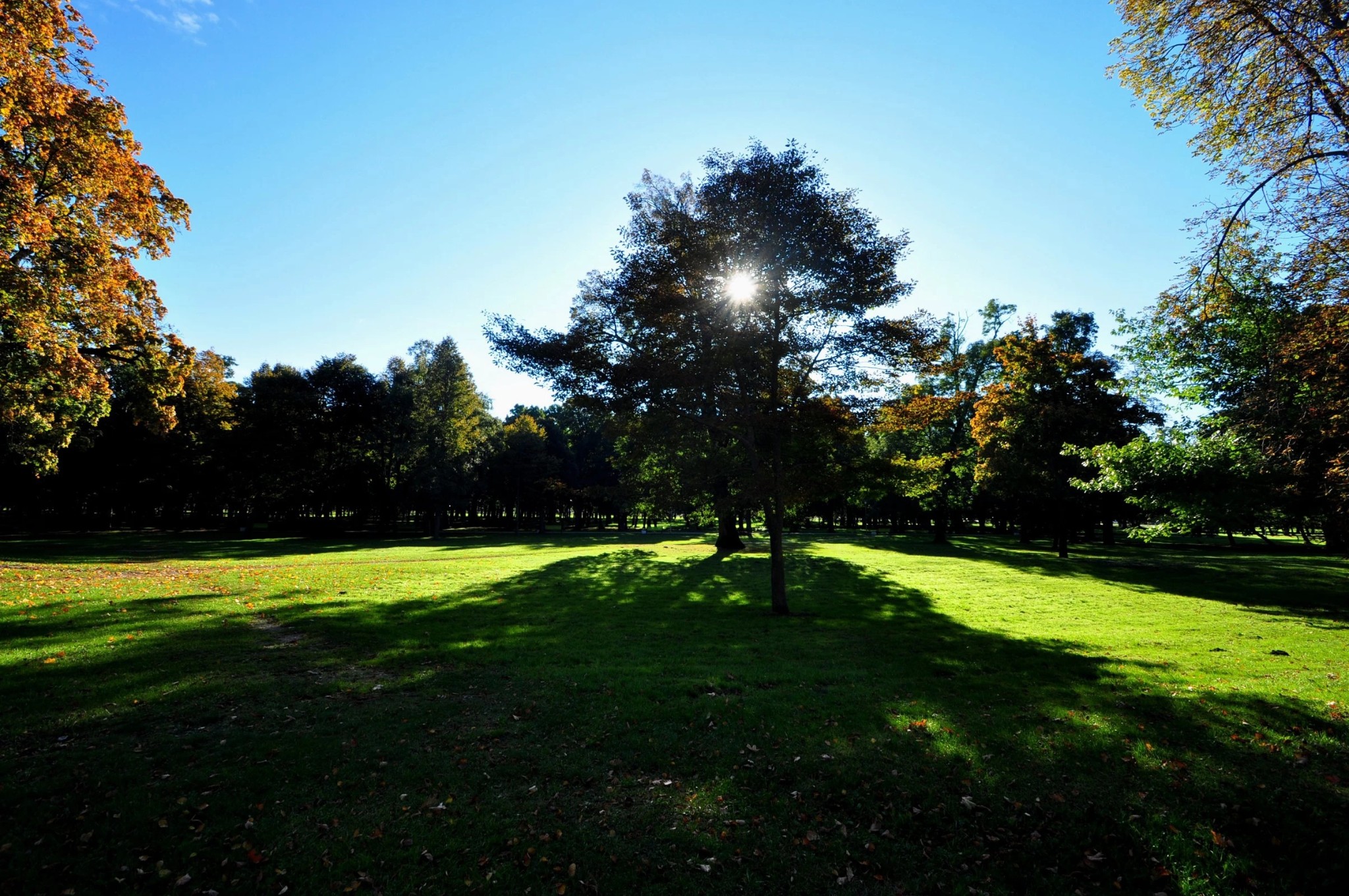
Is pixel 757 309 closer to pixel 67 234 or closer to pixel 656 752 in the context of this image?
pixel 656 752

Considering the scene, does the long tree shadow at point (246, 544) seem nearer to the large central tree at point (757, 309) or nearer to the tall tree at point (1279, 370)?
the large central tree at point (757, 309)

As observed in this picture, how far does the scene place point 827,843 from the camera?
5.36 meters

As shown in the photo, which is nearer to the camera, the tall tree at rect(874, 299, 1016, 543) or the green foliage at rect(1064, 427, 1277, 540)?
the green foliage at rect(1064, 427, 1277, 540)

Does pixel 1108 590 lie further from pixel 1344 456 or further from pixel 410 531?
pixel 410 531

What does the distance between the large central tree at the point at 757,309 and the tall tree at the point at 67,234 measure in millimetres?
14968

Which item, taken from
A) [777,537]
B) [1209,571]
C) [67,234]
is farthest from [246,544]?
[1209,571]

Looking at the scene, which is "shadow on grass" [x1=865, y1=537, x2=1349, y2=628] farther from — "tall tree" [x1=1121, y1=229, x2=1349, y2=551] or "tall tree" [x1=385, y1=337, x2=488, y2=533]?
"tall tree" [x1=385, y1=337, x2=488, y2=533]

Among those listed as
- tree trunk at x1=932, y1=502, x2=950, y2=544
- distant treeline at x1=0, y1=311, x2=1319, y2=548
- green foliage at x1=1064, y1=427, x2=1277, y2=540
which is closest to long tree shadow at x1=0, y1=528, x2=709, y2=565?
distant treeline at x1=0, y1=311, x2=1319, y2=548

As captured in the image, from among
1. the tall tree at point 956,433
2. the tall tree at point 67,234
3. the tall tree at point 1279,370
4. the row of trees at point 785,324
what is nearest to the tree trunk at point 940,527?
the tall tree at point 956,433

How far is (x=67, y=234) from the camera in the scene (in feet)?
50.1

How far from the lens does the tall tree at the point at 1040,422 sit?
105ft

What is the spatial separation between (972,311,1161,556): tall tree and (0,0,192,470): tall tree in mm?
40736

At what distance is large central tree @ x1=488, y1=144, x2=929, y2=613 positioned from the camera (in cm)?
1480

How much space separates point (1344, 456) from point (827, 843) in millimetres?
10709
